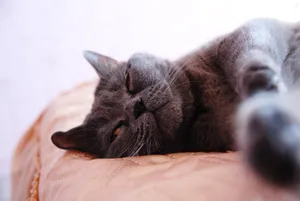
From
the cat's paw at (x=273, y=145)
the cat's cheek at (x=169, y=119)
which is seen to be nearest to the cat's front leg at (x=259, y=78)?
the cat's paw at (x=273, y=145)

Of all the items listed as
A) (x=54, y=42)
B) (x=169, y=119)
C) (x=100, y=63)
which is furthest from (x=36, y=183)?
(x=54, y=42)

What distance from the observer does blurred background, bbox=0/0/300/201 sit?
2.54 metres

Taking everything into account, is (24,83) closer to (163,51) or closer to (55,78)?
(55,78)

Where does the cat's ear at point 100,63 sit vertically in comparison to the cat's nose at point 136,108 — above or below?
above

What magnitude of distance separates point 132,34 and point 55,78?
2.08 feet

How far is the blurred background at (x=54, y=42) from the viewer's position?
254cm

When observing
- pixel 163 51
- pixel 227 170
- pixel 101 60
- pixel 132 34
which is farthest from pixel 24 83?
pixel 227 170

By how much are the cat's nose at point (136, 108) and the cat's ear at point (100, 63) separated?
0.29m

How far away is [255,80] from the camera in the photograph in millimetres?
762

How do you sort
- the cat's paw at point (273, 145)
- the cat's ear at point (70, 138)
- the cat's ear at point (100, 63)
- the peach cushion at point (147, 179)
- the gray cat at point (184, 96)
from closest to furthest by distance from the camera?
the cat's paw at point (273, 145) → the peach cushion at point (147, 179) → the gray cat at point (184, 96) → the cat's ear at point (70, 138) → the cat's ear at point (100, 63)

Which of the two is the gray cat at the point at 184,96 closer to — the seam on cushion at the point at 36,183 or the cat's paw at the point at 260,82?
the cat's paw at the point at 260,82

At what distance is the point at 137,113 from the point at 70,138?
291 mm

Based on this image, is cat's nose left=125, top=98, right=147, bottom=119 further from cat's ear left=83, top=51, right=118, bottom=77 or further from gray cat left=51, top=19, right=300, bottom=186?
cat's ear left=83, top=51, right=118, bottom=77

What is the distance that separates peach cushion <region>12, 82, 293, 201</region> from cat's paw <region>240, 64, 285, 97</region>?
0.49ft
